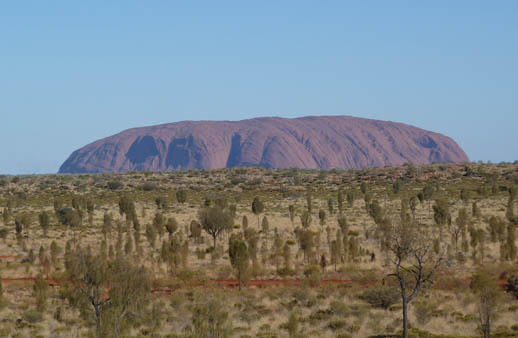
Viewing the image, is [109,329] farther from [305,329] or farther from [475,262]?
[475,262]

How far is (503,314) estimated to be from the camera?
2111cm

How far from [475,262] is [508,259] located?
215 cm

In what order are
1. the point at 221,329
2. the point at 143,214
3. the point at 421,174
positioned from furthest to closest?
1. the point at 421,174
2. the point at 143,214
3. the point at 221,329

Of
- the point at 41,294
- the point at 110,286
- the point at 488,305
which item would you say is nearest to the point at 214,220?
the point at 41,294

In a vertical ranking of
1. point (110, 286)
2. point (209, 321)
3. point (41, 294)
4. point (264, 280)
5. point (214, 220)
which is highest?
point (214, 220)

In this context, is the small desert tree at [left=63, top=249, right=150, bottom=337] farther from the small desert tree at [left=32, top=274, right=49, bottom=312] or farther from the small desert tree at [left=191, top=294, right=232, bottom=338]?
the small desert tree at [left=32, top=274, right=49, bottom=312]

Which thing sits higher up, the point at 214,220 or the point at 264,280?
the point at 214,220

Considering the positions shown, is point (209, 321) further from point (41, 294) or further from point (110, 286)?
point (41, 294)

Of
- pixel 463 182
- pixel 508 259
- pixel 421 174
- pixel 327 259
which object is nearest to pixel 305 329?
pixel 327 259

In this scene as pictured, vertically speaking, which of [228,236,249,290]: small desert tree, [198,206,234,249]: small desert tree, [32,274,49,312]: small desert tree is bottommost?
[32,274,49,312]: small desert tree

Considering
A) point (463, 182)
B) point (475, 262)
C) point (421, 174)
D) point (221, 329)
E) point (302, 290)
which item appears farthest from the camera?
point (421, 174)

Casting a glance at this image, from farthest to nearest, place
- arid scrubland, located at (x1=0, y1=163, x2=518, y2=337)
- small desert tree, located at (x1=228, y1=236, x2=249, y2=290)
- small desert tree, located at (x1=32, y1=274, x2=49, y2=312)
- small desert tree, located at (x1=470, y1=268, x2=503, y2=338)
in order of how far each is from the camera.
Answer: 1. small desert tree, located at (x1=228, y1=236, x2=249, y2=290)
2. small desert tree, located at (x1=32, y1=274, x2=49, y2=312)
3. arid scrubland, located at (x1=0, y1=163, x2=518, y2=337)
4. small desert tree, located at (x1=470, y1=268, x2=503, y2=338)

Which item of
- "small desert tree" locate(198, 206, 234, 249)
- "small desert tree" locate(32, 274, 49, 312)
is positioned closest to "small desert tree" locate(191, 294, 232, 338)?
"small desert tree" locate(32, 274, 49, 312)

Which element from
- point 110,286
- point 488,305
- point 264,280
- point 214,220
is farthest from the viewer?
point 214,220
